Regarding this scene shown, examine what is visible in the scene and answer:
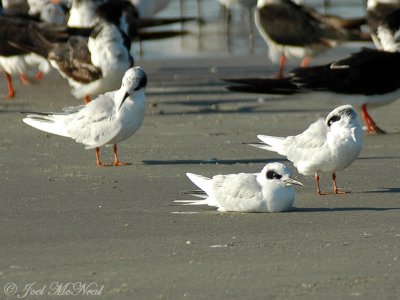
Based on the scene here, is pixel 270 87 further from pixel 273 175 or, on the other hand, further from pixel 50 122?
pixel 273 175

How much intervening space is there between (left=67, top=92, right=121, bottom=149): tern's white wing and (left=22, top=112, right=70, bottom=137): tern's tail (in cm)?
7

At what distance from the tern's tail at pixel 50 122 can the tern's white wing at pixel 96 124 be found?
0.24 feet

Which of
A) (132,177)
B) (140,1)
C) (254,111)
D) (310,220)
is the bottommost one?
→ (140,1)

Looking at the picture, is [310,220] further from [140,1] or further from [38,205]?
[140,1]

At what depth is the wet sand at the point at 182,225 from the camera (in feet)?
14.5

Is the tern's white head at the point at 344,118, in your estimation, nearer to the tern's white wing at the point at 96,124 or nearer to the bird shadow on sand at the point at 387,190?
the bird shadow on sand at the point at 387,190

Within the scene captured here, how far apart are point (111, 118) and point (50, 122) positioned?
0.60 m

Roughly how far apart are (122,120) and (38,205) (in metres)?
1.50

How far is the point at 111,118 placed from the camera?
7621 millimetres

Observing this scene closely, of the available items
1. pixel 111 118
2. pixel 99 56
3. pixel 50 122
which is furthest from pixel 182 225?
pixel 99 56

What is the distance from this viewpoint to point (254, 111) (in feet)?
34.8

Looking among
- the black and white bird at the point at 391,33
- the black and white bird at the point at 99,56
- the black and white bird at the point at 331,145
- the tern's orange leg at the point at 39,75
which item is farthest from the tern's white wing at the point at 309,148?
the tern's orange leg at the point at 39,75

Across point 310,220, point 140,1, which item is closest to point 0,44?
point 140,1

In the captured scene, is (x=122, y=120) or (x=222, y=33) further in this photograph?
(x=222, y=33)
